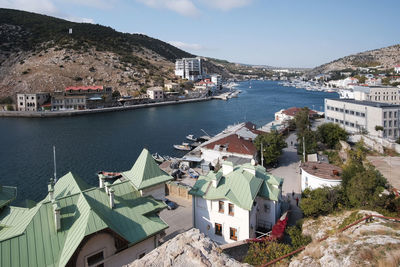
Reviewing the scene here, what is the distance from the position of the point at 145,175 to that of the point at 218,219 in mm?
4509

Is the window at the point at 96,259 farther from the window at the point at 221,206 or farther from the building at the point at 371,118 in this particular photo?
the building at the point at 371,118

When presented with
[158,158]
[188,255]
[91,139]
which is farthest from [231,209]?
[91,139]

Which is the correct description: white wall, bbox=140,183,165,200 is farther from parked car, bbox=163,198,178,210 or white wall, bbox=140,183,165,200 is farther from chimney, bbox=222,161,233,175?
parked car, bbox=163,198,178,210

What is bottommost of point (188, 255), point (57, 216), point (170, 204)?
point (170, 204)

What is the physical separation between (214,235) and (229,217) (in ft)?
4.85

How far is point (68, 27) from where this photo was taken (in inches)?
5118

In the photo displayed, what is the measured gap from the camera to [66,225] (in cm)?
973

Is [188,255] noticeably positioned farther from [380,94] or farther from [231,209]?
[380,94]

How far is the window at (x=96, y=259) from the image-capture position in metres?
9.49

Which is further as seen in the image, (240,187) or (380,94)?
Answer: (380,94)

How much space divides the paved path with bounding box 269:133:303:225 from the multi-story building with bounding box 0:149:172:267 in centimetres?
992

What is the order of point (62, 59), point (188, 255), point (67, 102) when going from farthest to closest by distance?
point (62, 59) < point (67, 102) < point (188, 255)

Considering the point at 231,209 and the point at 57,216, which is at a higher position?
the point at 57,216

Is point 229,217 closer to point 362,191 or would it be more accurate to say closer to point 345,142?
point 362,191
